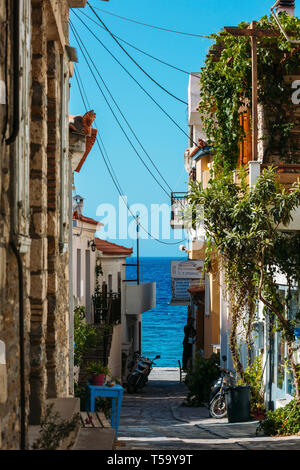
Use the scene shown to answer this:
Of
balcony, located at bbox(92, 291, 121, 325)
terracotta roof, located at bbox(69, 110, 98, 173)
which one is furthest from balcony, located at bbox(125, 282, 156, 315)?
terracotta roof, located at bbox(69, 110, 98, 173)

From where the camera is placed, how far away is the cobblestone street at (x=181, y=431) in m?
11.2

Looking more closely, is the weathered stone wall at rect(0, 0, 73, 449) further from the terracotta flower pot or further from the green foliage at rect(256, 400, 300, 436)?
the green foliage at rect(256, 400, 300, 436)

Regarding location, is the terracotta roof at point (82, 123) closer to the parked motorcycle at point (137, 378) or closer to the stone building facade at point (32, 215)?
the stone building facade at point (32, 215)

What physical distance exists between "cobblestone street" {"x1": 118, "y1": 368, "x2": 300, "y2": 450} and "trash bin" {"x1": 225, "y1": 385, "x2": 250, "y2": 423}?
26cm

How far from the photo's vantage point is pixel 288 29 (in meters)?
15.7

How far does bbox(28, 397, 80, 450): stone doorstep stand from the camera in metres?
6.83

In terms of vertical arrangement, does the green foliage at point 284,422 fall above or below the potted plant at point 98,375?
below

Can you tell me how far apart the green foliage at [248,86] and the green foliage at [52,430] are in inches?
392

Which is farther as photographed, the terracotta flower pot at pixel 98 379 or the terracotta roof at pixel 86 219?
the terracotta roof at pixel 86 219

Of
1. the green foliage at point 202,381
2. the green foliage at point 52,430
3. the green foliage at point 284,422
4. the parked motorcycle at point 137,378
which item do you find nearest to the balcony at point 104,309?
the parked motorcycle at point 137,378

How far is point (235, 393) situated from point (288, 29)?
7845 millimetres

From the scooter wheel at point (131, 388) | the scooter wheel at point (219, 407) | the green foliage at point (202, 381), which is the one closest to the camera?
the scooter wheel at point (219, 407)

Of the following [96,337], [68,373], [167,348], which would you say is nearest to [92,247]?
[96,337]
